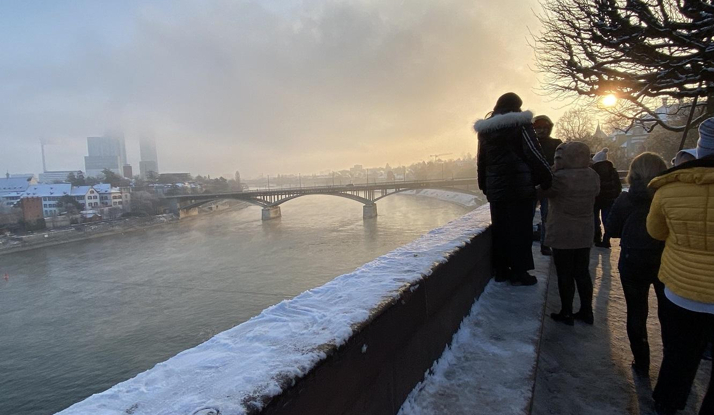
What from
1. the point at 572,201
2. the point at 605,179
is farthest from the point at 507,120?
the point at 605,179

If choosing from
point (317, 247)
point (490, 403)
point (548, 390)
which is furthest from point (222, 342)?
point (317, 247)

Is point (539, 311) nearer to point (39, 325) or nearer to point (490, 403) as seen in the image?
point (490, 403)

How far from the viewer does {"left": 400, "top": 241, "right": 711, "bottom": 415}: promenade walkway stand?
4.76 ft

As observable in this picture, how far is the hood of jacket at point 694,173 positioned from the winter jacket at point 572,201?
0.89 metres

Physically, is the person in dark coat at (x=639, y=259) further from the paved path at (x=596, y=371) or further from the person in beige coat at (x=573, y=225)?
the person in beige coat at (x=573, y=225)

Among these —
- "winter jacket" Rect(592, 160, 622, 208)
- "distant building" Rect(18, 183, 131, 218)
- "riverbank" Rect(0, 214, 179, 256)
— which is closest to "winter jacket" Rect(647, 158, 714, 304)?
"winter jacket" Rect(592, 160, 622, 208)

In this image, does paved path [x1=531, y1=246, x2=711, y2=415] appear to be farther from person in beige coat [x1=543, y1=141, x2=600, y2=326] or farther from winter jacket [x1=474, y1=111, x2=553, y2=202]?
winter jacket [x1=474, y1=111, x2=553, y2=202]

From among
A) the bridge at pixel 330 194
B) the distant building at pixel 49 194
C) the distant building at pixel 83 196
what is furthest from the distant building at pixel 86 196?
the bridge at pixel 330 194

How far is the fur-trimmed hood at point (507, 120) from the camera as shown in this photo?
2344mm

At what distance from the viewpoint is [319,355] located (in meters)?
→ 0.90

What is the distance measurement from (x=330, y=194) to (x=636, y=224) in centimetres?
3956

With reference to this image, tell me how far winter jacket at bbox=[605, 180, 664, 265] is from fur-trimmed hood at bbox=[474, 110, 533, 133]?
26.7 inches

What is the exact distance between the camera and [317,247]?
27656 millimetres

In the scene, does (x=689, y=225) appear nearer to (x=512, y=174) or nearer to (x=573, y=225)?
(x=573, y=225)
